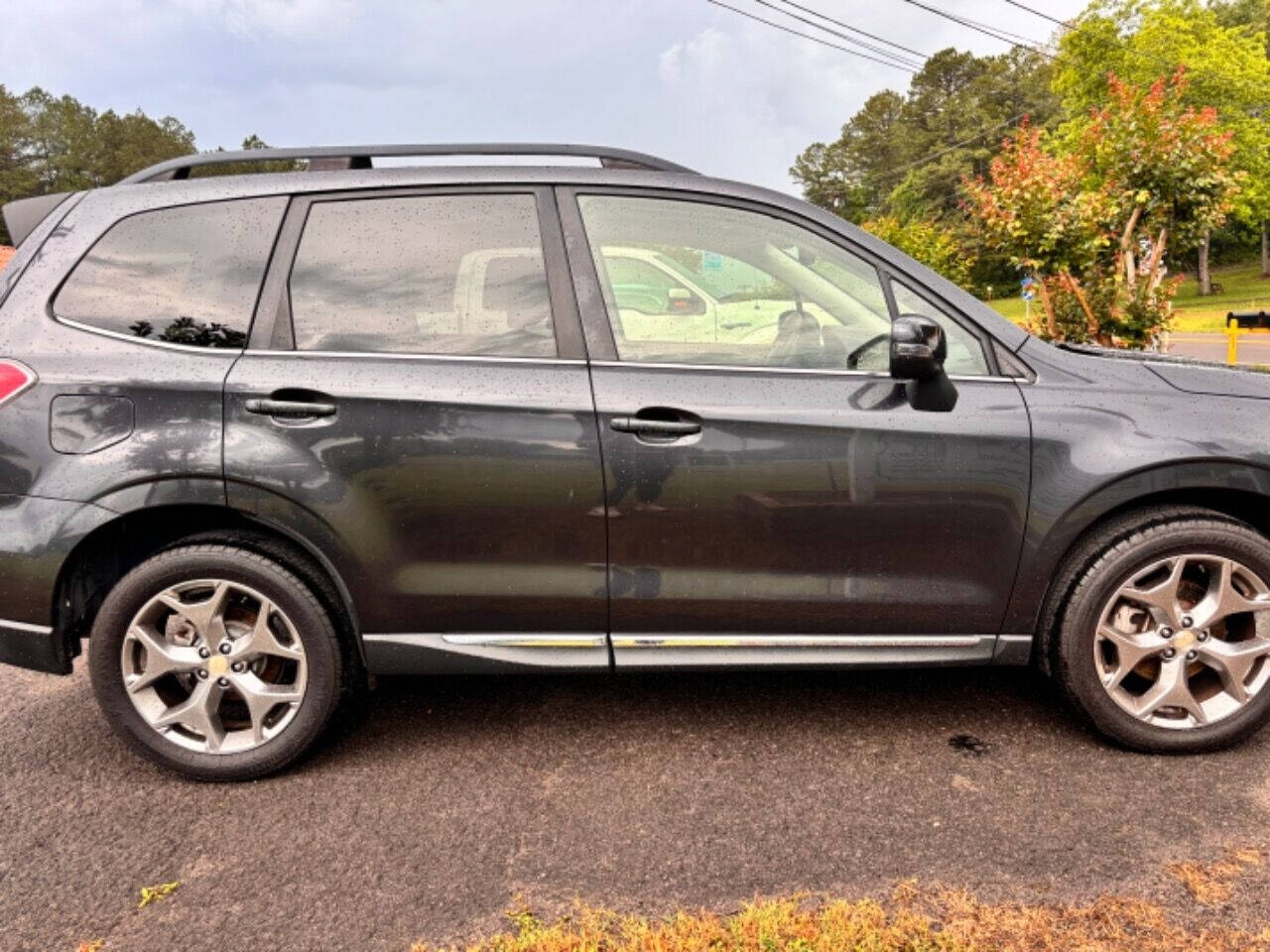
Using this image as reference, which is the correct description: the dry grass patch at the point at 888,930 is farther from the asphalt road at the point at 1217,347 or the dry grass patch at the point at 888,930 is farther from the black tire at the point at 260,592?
the asphalt road at the point at 1217,347

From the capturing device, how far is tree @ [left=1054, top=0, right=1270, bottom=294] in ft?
136

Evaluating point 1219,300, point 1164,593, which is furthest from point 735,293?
point 1219,300

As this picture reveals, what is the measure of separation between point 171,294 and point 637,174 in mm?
1475

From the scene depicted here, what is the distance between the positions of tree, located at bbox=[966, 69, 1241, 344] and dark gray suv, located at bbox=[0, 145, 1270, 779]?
23.9ft

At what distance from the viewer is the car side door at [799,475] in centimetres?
270

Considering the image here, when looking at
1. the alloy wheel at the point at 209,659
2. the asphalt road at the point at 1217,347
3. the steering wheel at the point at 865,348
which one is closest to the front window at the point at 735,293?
the steering wheel at the point at 865,348

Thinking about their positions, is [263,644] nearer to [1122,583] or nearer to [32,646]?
[32,646]

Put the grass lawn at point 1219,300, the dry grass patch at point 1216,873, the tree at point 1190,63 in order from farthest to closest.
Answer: the tree at point 1190,63
the grass lawn at point 1219,300
the dry grass patch at point 1216,873

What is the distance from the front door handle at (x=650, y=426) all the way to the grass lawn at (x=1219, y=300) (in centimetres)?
2769

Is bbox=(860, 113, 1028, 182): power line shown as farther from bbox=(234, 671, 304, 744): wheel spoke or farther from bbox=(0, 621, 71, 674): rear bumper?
bbox=(0, 621, 71, 674): rear bumper

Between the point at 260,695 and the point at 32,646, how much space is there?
669 millimetres

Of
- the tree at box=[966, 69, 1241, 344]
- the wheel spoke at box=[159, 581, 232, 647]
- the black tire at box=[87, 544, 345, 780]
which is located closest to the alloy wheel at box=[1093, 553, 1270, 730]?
the black tire at box=[87, 544, 345, 780]

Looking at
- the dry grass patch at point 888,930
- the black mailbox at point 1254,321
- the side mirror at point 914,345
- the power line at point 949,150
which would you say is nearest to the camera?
the dry grass patch at point 888,930

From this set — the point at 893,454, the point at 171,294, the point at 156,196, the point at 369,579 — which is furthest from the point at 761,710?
the point at 156,196
